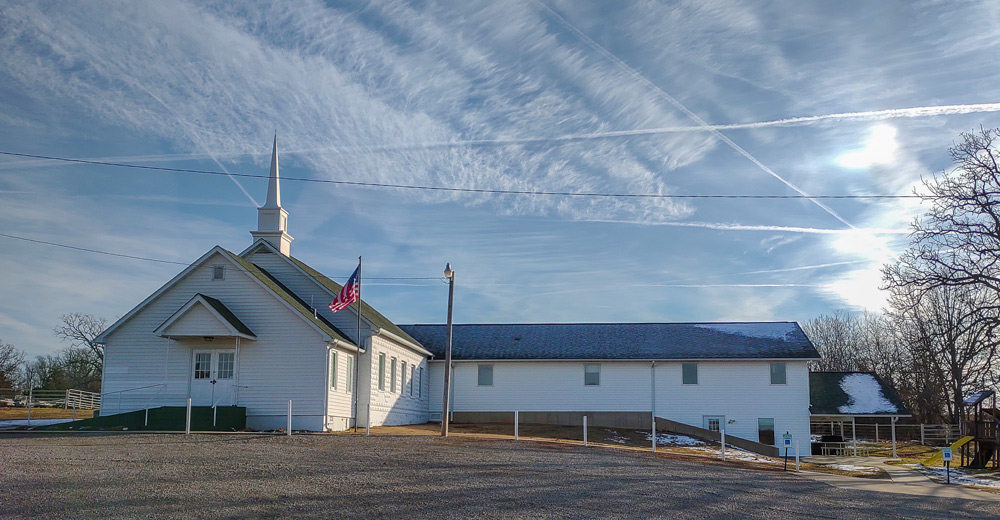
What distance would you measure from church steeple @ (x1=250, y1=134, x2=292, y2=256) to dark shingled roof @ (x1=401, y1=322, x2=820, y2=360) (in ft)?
35.7

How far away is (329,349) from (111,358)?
24.6ft

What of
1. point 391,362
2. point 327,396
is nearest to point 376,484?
point 327,396

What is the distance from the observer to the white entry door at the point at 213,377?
27.5 metres

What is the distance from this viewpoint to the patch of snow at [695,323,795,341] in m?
41.3

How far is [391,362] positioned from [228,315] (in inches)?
327

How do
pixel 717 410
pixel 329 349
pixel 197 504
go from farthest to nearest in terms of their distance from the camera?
pixel 717 410 < pixel 329 349 < pixel 197 504

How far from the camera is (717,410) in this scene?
38500 mm

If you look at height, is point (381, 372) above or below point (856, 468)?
above

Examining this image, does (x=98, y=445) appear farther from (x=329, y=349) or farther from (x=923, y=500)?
(x=923, y=500)

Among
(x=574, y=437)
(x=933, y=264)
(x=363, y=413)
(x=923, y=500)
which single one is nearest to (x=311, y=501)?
(x=923, y=500)

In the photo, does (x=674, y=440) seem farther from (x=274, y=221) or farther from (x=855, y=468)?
(x=274, y=221)

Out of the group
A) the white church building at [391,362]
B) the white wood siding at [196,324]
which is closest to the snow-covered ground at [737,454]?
the white church building at [391,362]

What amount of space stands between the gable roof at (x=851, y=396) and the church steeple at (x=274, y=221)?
81.2ft

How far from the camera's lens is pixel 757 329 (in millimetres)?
42562
